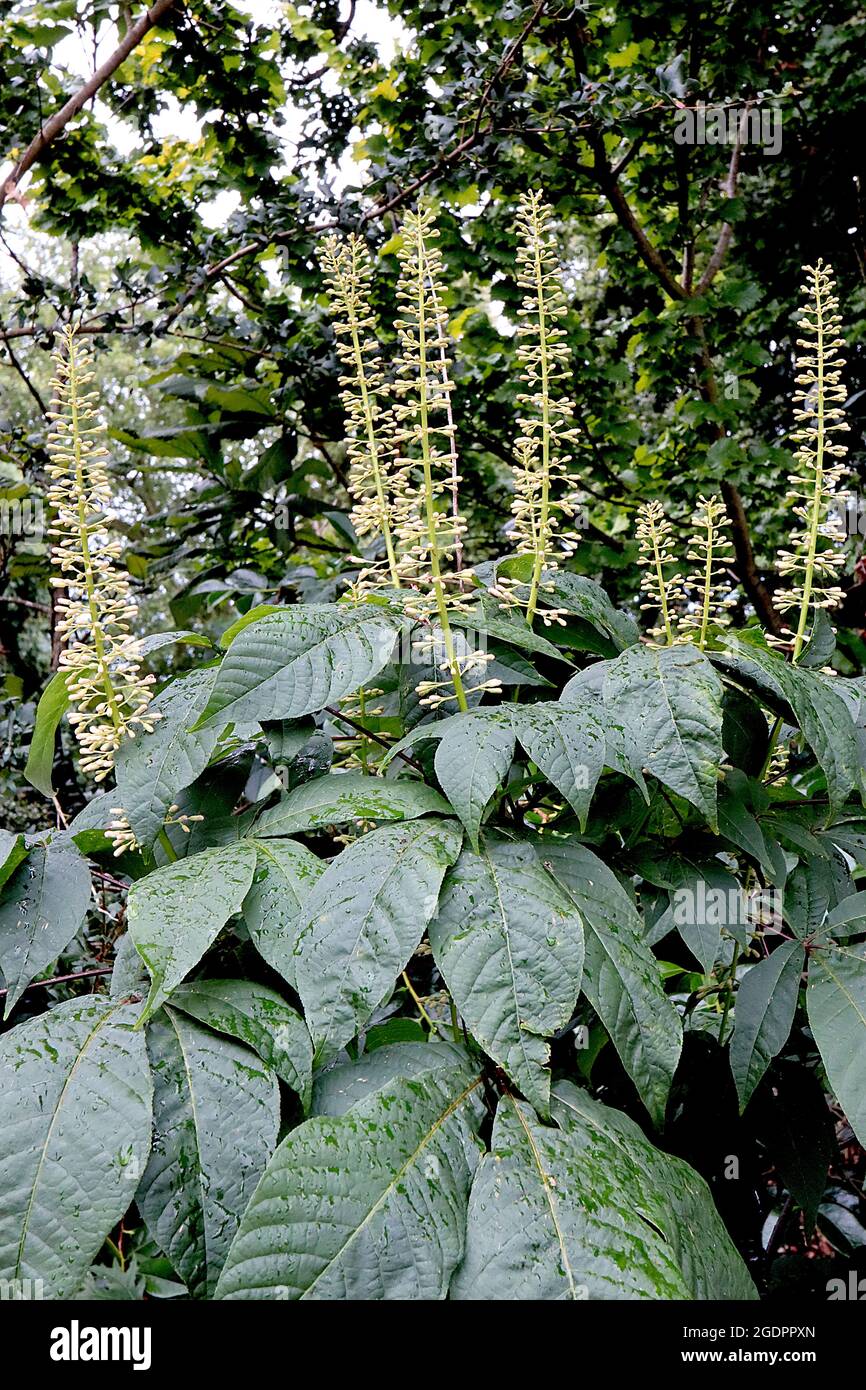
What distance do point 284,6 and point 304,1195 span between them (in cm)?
423

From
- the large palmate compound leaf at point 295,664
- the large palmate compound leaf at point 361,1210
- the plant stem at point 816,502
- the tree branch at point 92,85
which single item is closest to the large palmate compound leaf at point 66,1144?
the large palmate compound leaf at point 361,1210

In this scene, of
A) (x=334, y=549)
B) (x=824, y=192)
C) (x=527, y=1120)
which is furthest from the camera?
(x=824, y=192)

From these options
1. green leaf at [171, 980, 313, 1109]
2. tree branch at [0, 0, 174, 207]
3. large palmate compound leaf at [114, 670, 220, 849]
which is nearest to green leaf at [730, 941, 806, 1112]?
green leaf at [171, 980, 313, 1109]

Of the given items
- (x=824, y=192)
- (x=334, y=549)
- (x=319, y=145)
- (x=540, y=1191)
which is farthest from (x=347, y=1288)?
(x=824, y=192)

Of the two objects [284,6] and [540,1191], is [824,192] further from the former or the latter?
[540,1191]

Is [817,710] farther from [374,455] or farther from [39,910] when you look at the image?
[39,910]

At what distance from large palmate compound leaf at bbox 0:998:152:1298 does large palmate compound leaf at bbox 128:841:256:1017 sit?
0.09 meters

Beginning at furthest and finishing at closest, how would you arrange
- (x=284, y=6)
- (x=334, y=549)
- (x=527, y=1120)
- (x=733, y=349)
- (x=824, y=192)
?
(x=824, y=192) < (x=733, y=349) < (x=284, y=6) < (x=334, y=549) < (x=527, y=1120)

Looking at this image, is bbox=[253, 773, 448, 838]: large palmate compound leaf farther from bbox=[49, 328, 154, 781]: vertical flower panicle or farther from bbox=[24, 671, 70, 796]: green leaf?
bbox=[24, 671, 70, 796]: green leaf

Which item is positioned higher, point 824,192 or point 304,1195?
point 824,192

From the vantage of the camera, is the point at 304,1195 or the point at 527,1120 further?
the point at 527,1120

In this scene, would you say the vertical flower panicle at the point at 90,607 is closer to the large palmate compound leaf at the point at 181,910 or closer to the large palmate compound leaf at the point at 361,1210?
the large palmate compound leaf at the point at 181,910

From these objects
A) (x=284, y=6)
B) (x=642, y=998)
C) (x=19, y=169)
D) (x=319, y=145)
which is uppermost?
(x=284, y=6)
